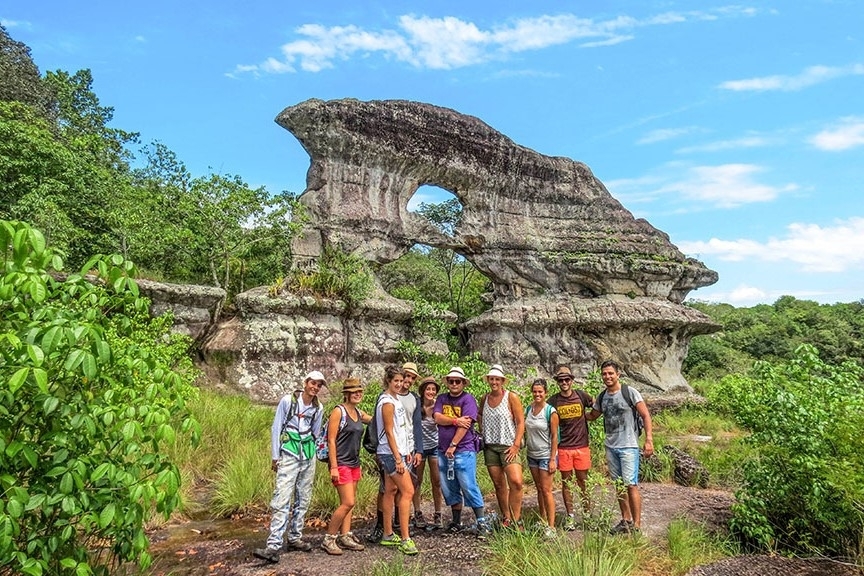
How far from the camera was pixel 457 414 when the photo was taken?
5.72 meters

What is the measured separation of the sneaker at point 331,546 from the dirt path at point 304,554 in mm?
45

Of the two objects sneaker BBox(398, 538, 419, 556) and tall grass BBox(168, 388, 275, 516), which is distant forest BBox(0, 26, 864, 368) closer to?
tall grass BBox(168, 388, 275, 516)

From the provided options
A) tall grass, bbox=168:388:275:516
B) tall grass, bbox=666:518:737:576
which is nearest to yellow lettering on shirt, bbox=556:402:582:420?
tall grass, bbox=666:518:737:576

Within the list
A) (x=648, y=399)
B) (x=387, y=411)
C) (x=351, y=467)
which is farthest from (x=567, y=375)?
(x=648, y=399)

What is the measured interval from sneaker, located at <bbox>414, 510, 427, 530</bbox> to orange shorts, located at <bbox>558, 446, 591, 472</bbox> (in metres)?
1.54

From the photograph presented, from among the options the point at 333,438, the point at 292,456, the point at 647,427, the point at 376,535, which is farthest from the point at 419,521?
the point at 647,427

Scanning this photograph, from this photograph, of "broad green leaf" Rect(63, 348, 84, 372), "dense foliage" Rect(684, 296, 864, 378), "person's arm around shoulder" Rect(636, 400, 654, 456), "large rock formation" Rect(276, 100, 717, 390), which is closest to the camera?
"broad green leaf" Rect(63, 348, 84, 372)

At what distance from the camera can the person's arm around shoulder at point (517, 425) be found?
5547mm

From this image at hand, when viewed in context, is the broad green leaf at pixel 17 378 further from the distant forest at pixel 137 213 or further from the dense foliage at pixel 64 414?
the distant forest at pixel 137 213

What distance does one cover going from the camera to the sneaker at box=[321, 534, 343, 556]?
203 inches

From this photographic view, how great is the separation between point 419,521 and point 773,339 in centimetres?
2982

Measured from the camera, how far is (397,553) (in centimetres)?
500

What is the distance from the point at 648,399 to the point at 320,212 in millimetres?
10795

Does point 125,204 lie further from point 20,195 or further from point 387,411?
point 387,411
